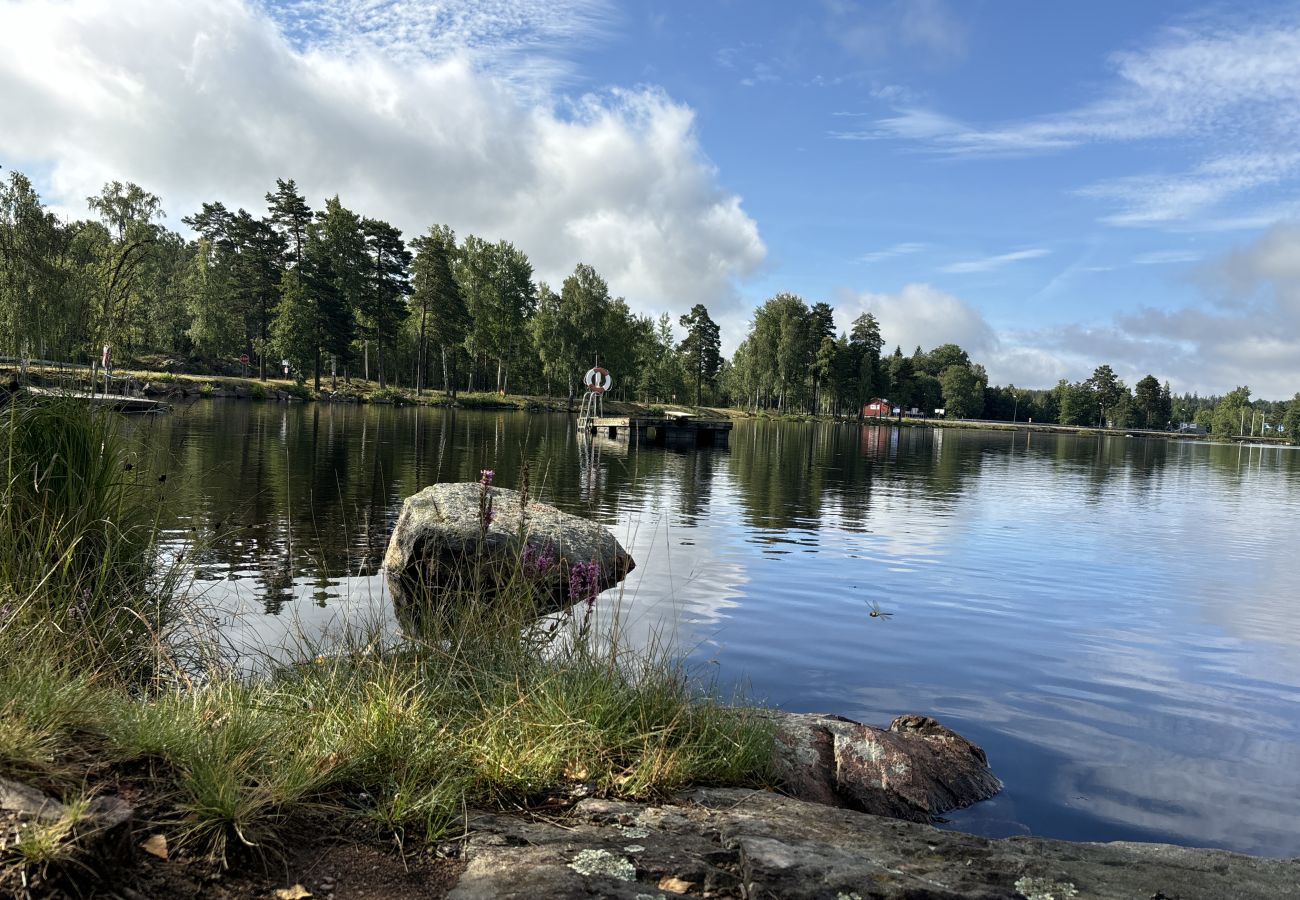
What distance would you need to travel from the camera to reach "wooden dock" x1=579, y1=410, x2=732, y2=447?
4956 centimetres

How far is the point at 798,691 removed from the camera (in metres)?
8.04

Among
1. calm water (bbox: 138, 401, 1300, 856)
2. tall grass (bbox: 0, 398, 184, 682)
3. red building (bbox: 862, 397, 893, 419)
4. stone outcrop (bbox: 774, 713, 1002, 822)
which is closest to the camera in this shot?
tall grass (bbox: 0, 398, 184, 682)

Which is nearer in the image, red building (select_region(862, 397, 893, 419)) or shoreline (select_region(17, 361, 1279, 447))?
shoreline (select_region(17, 361, 1279, 447))

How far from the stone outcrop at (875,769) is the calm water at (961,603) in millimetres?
257

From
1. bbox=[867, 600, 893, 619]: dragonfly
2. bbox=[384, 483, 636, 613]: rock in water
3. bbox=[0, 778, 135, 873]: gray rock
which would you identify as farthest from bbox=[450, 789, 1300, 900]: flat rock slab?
bbox=[867, 600, 893, 619]: dragonfly

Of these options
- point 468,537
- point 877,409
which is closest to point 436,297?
point 468,537

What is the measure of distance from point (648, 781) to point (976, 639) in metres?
7.71

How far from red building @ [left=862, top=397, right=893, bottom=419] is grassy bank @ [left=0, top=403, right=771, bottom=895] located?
145 meters

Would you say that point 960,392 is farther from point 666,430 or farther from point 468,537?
point 468,537

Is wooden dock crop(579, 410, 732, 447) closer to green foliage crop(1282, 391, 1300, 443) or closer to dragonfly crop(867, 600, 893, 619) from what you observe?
dragonfly crop(867, 600, 893, 619)

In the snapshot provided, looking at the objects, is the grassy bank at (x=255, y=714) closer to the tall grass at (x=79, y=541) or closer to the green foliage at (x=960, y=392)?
the tall grass at (x=79, y=541)

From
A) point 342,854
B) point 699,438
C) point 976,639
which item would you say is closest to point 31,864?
point 342,854

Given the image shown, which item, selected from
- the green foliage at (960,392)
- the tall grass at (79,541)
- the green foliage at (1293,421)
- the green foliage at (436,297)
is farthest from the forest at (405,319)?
the green foliage at (1293,421)

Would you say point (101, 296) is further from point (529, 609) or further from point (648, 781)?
point (648, 781)
